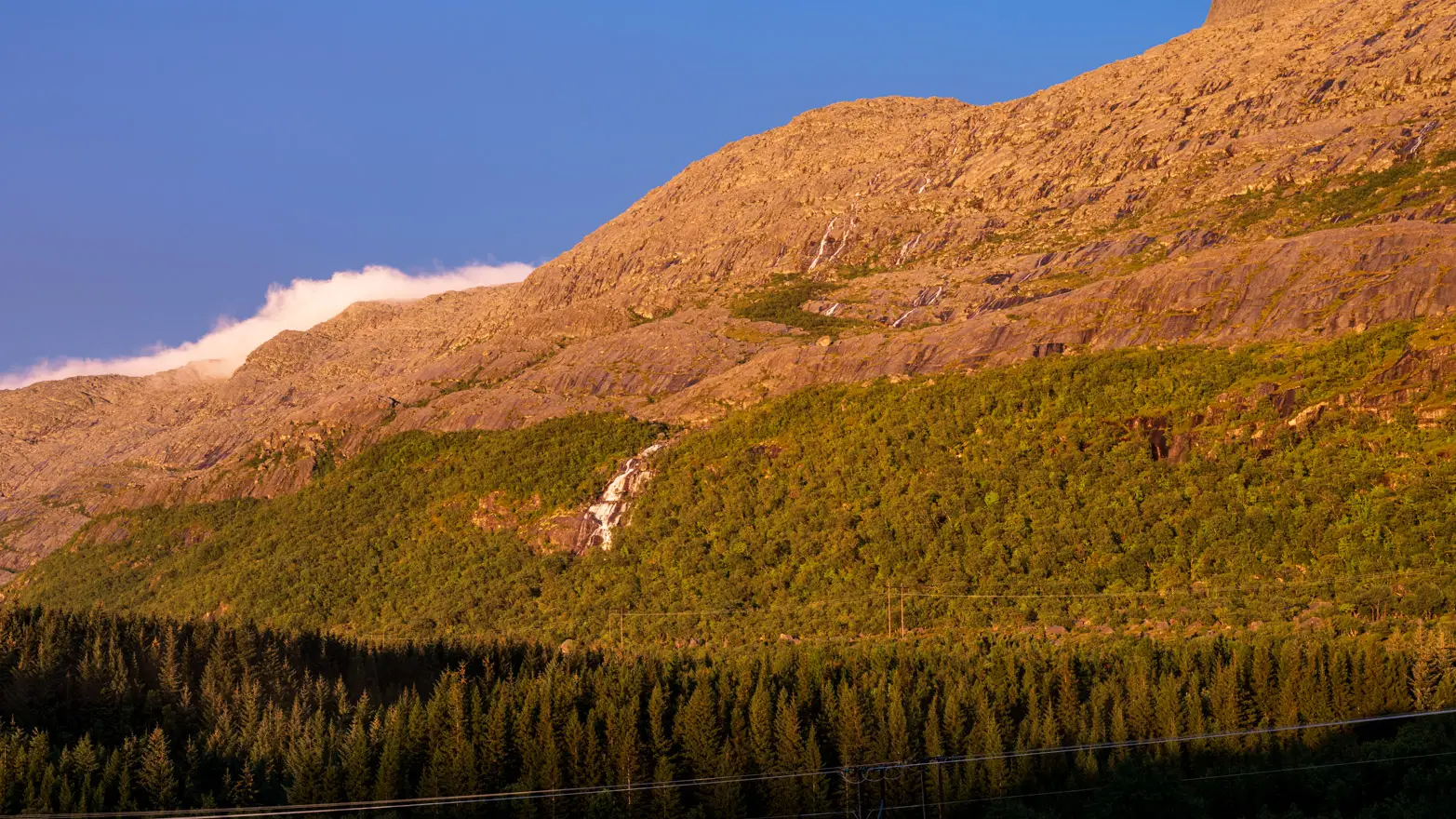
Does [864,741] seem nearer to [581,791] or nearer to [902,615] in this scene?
[581,791]

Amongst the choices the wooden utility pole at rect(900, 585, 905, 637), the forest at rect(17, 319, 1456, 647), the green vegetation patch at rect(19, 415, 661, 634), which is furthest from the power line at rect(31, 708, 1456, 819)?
the green vegetation patch at rect(19, 415, 661, 634)

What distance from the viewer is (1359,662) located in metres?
84.8

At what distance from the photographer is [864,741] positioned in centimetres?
8819

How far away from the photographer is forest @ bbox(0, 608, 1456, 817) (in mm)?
77875

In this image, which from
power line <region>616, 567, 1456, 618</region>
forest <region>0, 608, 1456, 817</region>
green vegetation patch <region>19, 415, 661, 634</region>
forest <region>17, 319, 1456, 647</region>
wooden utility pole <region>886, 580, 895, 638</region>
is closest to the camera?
forest <region>0, 608, 1456, 817</region>

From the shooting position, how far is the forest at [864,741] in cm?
7788

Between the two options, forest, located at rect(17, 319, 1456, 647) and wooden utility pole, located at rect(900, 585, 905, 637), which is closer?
forest, located at rect(17, 319, 1456, 647)

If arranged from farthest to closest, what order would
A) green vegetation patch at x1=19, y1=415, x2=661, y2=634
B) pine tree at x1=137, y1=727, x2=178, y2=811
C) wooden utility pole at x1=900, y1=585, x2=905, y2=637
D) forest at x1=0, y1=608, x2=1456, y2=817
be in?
green vegetation patch at x1=19, y1=415, x2=661, y2=634 → wooden utility pole at x1=900, y1=585, x2=905, y2=637 → pine tree at x1=137, y1=727, x2=178, y2=811 → forest at x1=0, y1=608, x2=1456, y2=817

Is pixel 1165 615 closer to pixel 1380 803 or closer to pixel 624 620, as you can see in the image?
pixel 1380 803

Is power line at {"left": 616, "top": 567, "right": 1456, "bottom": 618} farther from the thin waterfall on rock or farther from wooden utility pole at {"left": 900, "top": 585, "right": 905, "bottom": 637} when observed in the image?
the thin waterfall on rock

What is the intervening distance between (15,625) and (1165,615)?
4410 inches

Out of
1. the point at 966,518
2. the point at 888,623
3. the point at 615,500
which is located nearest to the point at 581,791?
the point at 888,623

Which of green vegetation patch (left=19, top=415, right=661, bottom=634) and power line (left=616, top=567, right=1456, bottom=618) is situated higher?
green vegetation patch (left=19, top=415, right=661, bottom=634)

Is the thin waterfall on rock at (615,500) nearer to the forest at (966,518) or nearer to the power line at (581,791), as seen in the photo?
the forest at (966,518)
